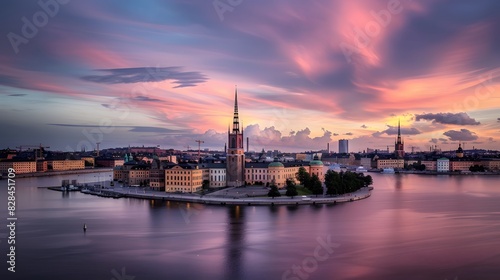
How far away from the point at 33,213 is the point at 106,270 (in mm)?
8648

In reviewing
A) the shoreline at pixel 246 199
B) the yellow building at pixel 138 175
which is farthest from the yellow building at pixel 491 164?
the yellow building at pixel 138 175

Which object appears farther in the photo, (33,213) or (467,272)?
(33,213)

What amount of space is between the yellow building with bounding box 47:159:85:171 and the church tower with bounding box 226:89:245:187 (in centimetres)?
2858

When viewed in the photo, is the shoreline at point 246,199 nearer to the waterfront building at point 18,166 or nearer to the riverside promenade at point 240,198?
the riverside promenade at point 240,198

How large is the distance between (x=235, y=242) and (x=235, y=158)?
13222 millimetres

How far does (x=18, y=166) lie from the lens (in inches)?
1660

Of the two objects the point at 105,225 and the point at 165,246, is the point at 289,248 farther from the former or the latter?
the point at 105,225

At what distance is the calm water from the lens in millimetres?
9750

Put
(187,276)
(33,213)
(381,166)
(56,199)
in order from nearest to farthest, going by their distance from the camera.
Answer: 1. (187,276)
2. (33,213)
3. (56,199)
4. (381,166)

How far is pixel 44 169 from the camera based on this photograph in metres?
45.5

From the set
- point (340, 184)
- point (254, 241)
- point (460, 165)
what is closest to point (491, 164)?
point (460, 165)

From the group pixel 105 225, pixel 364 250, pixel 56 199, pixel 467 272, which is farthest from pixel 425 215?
pixel 56 199

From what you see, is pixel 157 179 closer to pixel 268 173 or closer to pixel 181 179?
pixel 181 179

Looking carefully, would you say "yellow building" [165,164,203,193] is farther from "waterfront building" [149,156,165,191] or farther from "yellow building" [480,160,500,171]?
"yellow building" [480,160,500,171]
